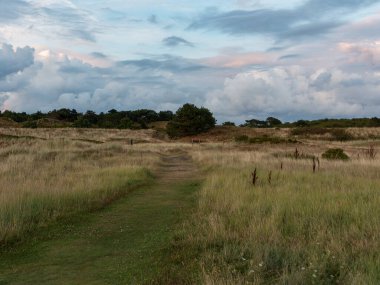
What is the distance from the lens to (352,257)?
651 cm

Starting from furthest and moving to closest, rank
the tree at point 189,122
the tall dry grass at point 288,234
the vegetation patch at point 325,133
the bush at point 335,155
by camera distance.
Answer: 1. the tree at point 189,122
2. the vegetation patch at point 325,133
3. the bush at point 335,155
4. the tall dry grass at point 288,234

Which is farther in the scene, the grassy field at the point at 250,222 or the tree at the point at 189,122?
the tree at the point at 189,122

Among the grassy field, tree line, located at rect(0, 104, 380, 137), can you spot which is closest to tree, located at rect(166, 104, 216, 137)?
tree line, located at rect(0, 104, 380, 137)

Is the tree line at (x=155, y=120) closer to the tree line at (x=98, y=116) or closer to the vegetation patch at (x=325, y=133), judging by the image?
the tree line at (x=98, y=116)

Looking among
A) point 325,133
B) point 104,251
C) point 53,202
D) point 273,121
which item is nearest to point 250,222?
point 104,251

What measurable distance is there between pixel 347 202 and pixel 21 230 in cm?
731

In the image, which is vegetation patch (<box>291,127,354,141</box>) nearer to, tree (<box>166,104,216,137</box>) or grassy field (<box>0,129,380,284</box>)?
tree (<box>166,104,216,137</box>)

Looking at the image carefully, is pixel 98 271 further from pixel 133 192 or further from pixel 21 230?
pixel 133 192

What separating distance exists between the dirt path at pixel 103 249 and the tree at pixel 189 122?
6418 centimetres

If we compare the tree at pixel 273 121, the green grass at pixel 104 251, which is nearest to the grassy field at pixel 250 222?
the green grass at pixel 104 251

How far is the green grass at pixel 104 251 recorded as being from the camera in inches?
260

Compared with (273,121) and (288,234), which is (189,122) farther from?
(288,234)

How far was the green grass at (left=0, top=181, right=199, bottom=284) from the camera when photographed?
661 centimetres

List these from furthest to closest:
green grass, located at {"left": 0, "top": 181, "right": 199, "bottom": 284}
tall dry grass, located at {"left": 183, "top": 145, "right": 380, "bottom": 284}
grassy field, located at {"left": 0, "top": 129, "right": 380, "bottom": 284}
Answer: green grass, located at {"left": 0, "top": 181, "right": 199, "bottom": 284}
grassy field, located at {"left": 0, "top": 129, "right": 380, "bottom": 284}
tall dry grass, located at {"left": 183, "top": 145, "right": 380, "bottom": 284}
